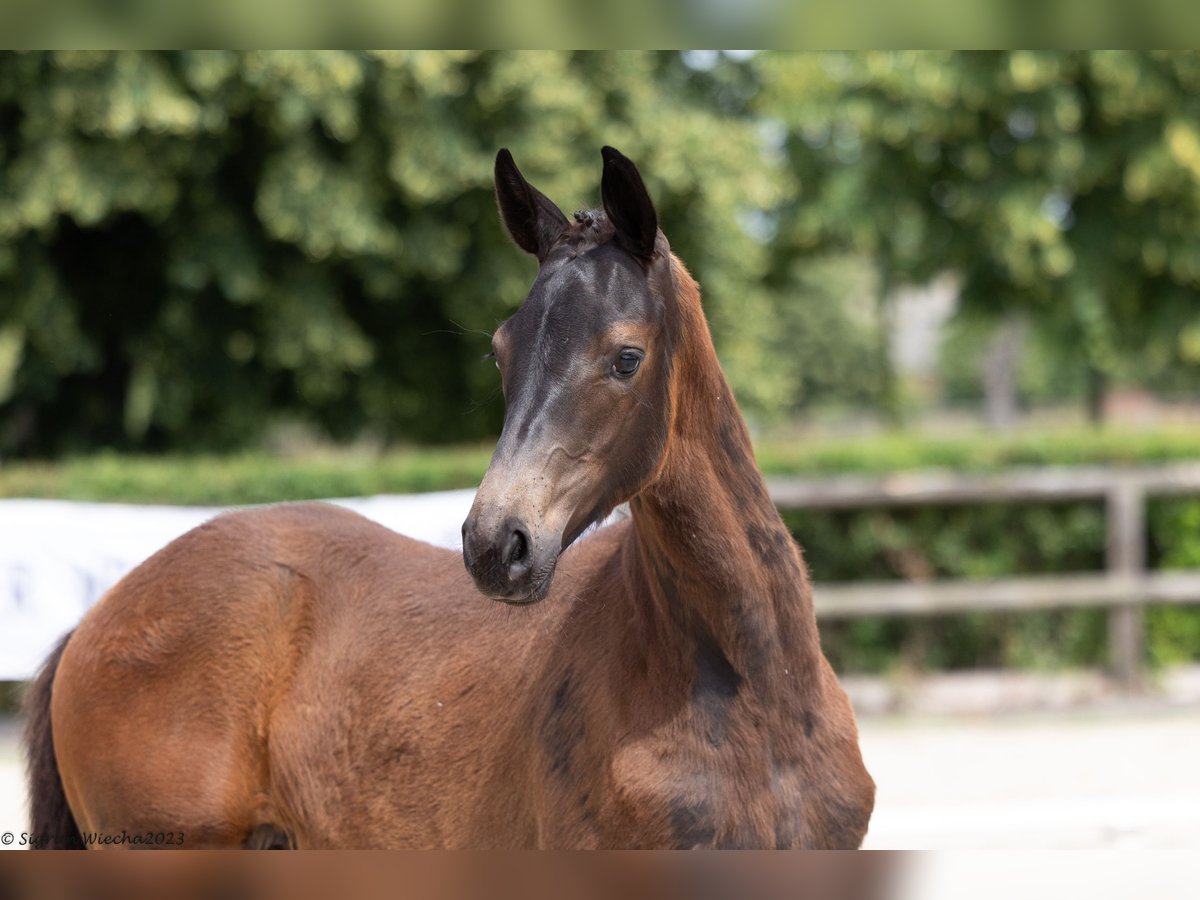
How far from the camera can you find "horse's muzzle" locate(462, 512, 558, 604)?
238 centimetres

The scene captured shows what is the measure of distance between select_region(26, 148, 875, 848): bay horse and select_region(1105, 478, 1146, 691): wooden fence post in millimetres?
6678

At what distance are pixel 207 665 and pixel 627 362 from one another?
1537 mm

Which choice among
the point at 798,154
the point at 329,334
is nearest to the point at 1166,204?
the point at 798,154

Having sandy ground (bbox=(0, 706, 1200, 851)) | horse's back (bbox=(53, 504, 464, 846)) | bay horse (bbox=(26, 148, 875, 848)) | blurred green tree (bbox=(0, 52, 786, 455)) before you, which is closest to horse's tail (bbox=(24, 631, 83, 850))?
bay horse (bbox=(26, 148, 875, 848))

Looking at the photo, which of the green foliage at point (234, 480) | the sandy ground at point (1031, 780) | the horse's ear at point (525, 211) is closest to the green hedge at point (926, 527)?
the green foliage at point (234, 480)

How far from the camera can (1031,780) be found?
700 cm

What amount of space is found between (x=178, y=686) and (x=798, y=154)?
10.9 meters

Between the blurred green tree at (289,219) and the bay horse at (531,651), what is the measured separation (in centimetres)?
617

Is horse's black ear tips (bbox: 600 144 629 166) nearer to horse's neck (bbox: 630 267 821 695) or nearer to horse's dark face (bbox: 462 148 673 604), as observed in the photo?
horse's dark face (bbox: 462 148 673 604)

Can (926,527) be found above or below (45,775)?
below

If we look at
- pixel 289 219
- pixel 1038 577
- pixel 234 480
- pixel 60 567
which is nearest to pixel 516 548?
pixel 60 567

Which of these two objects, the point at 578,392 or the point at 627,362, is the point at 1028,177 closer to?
the point at 627,362

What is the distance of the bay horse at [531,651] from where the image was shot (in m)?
2.58

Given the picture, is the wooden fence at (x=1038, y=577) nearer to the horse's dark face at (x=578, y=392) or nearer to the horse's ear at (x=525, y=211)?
the horse's ear at (x=525, y=211)
